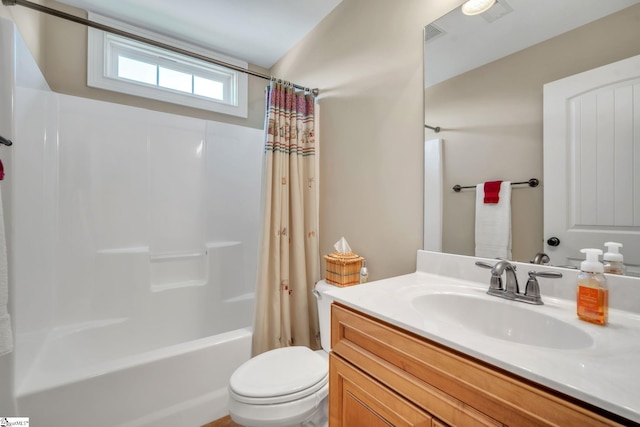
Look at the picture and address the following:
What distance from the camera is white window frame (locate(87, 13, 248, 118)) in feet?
6.35

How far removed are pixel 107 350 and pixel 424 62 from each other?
2.47 m

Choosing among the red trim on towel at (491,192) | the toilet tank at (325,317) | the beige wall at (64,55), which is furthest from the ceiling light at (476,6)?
the beige wall at (64,55)

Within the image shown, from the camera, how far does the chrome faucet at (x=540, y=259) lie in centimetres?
92

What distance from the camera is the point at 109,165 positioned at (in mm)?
1851

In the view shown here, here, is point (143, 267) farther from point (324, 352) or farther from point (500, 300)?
point (500, 300)

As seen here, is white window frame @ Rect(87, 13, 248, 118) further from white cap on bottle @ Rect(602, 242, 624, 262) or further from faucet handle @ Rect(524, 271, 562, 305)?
white cap on bottle @ Rect(602, 242, 624, 262)

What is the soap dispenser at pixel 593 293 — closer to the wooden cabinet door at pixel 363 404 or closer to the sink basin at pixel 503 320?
the sink basin at pixel 503 320

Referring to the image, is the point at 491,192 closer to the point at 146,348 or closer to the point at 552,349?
the point at 552,349

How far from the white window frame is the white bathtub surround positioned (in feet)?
0.89

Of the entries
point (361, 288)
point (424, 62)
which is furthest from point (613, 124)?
point (361, 288)

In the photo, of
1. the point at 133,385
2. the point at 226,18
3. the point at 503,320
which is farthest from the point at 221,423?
the point at 226,18

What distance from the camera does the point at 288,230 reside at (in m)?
1.77

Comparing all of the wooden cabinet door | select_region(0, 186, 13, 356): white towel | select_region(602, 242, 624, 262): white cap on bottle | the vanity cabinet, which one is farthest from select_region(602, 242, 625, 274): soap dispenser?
select_region(0, 186, 13, 356): white towel

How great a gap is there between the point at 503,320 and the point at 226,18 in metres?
2.37
